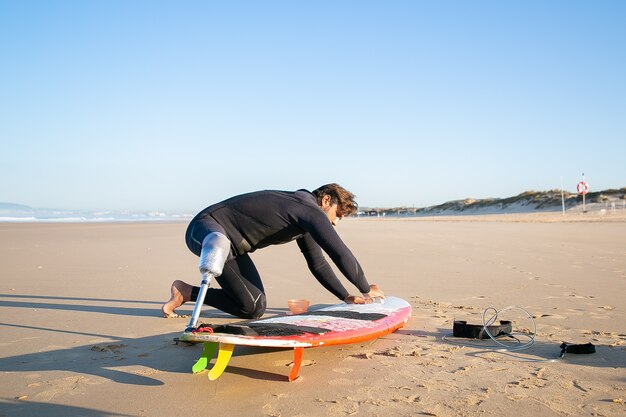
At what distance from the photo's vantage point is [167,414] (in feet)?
7.62

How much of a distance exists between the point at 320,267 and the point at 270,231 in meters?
0.58

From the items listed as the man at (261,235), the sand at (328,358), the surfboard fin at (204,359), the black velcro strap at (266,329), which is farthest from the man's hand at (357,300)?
the surfboard fin at (204,359)

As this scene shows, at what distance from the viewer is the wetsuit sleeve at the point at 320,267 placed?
4.07 metres

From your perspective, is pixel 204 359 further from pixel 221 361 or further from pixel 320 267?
pixel 320 267

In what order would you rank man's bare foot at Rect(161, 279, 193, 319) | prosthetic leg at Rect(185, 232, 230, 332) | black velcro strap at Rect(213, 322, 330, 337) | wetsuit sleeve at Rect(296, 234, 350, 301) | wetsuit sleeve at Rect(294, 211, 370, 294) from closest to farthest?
black velcro strap at Rect(213, 322, 330, 337) → prosthetic leg at Rect(185, 232, 230, 332) → wetsuit sleeve at Rect(294, 211, 370, 294) → wetsuit sleeve at Rect(296, 234, 350, 301) → man's bare foot at Rect(161, 279, 193, 319)

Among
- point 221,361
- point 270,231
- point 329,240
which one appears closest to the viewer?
point 221,361

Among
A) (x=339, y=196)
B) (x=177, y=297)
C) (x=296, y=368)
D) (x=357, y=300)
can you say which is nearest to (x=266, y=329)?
(x=296, y=368)

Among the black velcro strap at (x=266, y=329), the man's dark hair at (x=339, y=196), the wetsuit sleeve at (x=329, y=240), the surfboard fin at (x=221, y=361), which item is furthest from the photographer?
Result: the man's dark hair at (x=339, y=196)

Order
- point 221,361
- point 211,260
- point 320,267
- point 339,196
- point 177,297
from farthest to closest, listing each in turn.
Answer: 1. point 177,297
2. point 320,267
3. point 339,196
4. point 211,260
5. point 221,361

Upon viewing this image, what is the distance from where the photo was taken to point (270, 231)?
12.2 ft

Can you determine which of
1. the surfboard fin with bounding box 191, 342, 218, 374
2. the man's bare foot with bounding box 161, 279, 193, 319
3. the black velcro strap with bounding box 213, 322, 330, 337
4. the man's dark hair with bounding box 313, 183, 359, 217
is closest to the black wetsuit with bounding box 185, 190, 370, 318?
the man's dark hair with bounding box 313, 183, 359, 217

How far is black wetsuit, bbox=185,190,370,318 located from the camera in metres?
3.55

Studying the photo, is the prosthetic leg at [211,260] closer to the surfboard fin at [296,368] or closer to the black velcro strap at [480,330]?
the surfboard fin at [296,368]

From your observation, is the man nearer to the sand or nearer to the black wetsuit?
the black wetsuit
